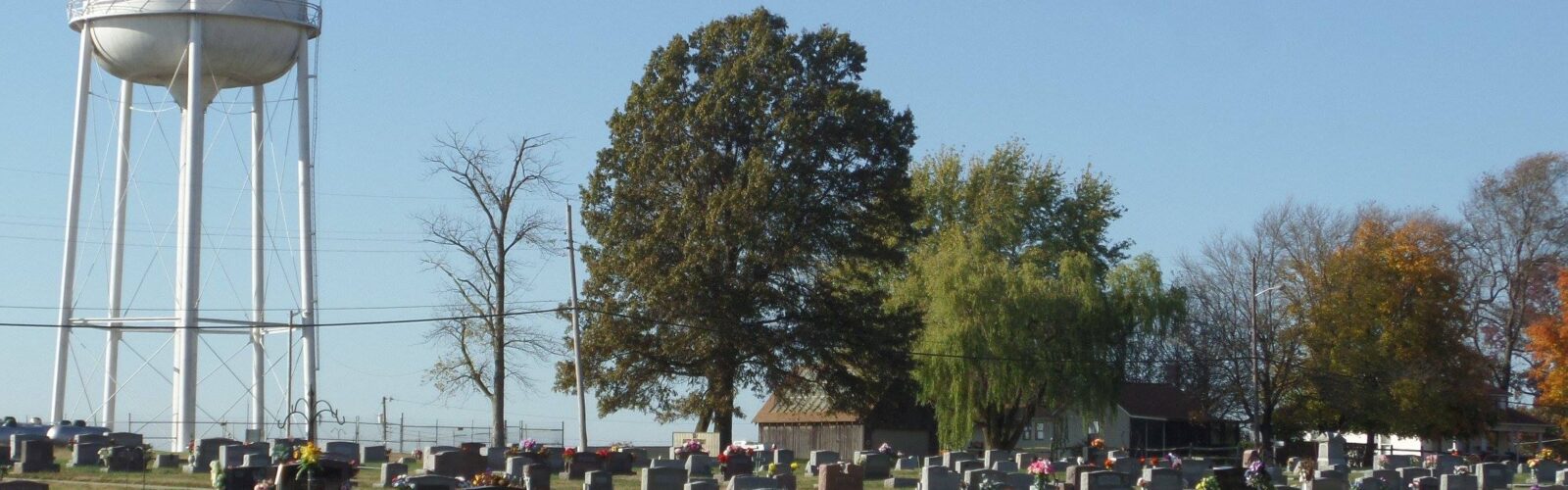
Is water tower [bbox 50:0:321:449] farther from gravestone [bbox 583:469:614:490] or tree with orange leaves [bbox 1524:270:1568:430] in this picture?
tree with orange leaves [bbox 1524:270:1568:430]

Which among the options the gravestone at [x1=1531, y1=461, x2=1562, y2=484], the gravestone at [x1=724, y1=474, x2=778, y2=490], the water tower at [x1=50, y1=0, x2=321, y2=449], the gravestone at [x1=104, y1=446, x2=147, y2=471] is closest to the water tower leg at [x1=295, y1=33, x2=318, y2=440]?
the water tower at [x1=50, y1=0, x2=321, y2=449]

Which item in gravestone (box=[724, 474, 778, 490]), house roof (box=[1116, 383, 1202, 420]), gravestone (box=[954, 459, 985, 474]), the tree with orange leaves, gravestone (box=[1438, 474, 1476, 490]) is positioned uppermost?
the tree with orange leaves

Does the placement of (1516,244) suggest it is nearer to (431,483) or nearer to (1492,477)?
(1492,477)

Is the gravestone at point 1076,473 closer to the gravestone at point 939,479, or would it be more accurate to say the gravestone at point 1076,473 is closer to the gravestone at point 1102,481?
the gravestone at point 1102,481

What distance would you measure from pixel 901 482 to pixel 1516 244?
38185mm

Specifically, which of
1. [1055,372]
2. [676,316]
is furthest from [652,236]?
[1055,372]

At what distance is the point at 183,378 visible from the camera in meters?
42.5

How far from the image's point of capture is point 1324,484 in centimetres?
3259

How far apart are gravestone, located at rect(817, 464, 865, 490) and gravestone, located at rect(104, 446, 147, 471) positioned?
41.3 ft

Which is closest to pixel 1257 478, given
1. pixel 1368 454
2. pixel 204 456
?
pixel 204 456

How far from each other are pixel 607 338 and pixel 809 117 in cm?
781

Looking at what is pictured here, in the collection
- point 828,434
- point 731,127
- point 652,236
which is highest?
point 731,127

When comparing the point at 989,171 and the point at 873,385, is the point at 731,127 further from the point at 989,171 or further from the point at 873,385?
the point at 989,171

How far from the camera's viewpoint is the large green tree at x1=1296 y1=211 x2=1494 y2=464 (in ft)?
201
